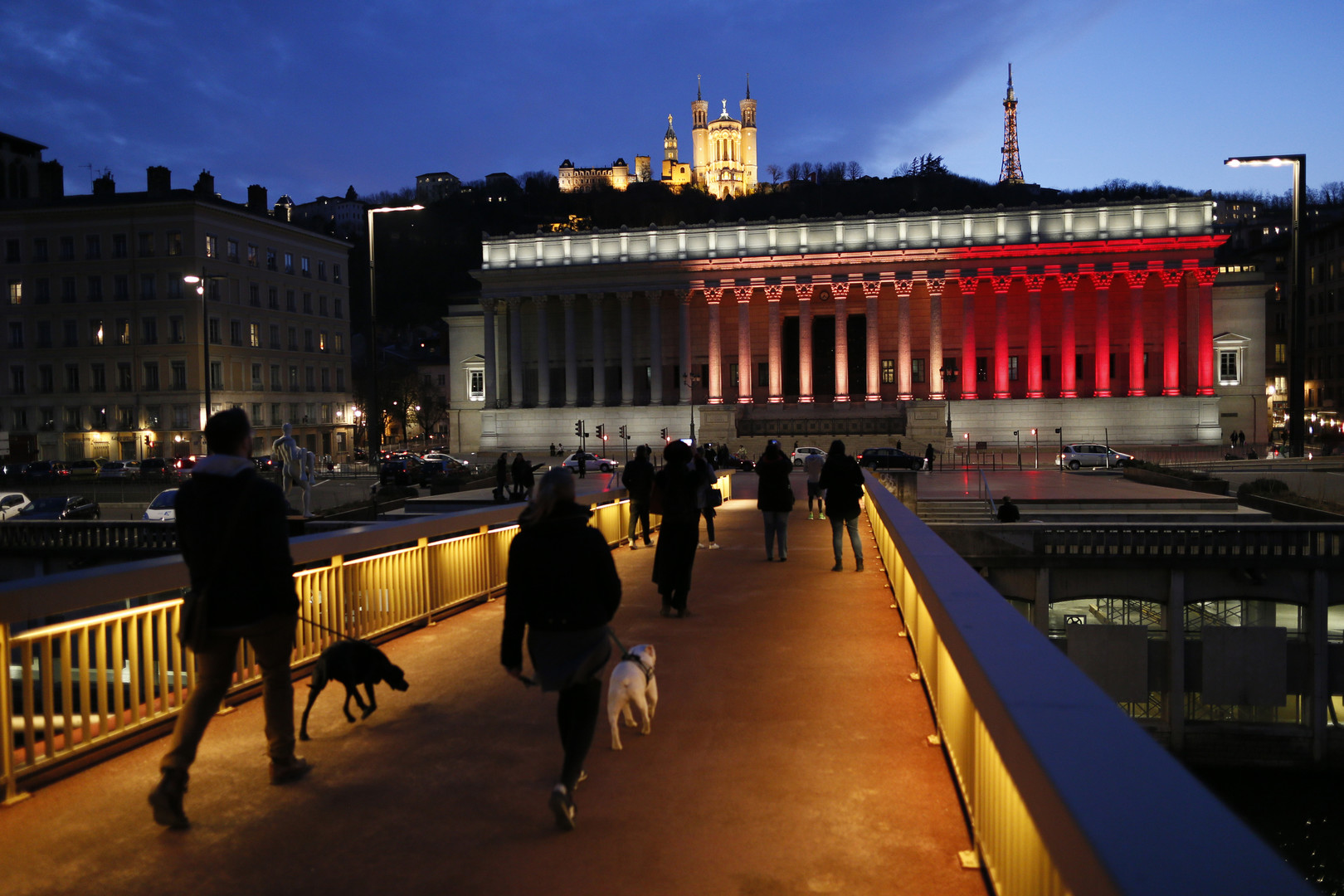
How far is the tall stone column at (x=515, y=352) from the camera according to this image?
8738 centimetres

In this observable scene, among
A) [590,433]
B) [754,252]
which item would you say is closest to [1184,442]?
[754,252]

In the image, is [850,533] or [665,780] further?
[850,533]

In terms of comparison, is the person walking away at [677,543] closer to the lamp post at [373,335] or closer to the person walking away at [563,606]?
the person walking away at [563,606]

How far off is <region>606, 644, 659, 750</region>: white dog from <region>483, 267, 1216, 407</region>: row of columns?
241 feet

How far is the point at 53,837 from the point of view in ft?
17.9

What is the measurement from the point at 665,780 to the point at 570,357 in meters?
81.5

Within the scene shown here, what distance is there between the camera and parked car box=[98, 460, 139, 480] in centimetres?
5397

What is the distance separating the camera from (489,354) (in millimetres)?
87375

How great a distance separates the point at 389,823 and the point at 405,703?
2709 mm

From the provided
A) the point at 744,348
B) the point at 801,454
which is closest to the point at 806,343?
the point at 744,348

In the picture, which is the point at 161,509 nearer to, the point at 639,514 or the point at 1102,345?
the point at 639,514

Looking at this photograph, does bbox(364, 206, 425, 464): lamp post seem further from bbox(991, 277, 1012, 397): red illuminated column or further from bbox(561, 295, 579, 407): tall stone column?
bbox(991, 277, 1012, 397): red illuminated column

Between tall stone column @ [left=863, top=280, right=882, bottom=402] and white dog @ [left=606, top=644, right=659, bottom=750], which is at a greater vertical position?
tall stone column @ [left=863, top=280, right=882, bottom=402]

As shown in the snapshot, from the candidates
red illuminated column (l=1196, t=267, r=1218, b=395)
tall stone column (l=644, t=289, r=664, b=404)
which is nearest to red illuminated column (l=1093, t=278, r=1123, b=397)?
red illuminated column (l=1196, t=267, r=1218, b=395)
